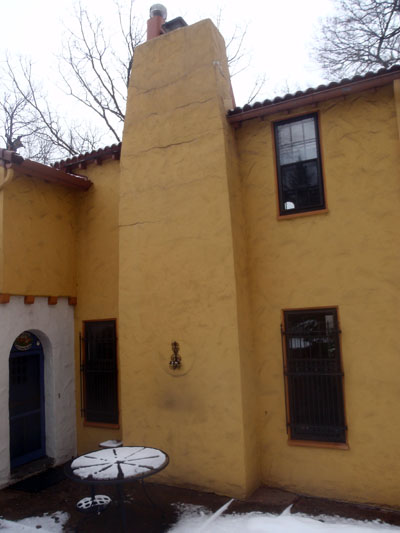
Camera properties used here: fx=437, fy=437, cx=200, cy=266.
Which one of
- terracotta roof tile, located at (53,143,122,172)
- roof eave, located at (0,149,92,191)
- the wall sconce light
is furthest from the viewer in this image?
terracotta roof tile, located at (53,143,122,172)

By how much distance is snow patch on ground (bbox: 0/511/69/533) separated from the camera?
5.82m

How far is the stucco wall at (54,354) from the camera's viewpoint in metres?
8.03

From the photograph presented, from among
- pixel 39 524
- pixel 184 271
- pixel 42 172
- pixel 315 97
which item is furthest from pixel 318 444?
pixel 42 172

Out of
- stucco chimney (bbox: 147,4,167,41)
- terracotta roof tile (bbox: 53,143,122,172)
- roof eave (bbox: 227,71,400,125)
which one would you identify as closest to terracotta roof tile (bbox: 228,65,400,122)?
roof eave (bbox: 227,71,400,125)

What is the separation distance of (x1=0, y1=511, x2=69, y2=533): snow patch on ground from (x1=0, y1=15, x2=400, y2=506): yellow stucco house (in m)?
1.66

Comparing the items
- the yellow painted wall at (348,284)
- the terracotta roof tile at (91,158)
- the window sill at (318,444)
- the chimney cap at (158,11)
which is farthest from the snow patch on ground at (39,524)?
the chimney cap at (158,11)

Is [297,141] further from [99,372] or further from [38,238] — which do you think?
[99,372]

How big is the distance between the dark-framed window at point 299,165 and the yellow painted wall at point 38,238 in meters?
Result: 4.65

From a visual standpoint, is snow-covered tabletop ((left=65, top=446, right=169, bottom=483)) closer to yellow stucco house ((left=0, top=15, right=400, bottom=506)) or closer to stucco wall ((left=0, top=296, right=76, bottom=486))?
yellow stucco house ((left=0, top=15, right=400, bottom=506))

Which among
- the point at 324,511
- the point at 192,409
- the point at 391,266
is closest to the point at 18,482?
the point at 192,409

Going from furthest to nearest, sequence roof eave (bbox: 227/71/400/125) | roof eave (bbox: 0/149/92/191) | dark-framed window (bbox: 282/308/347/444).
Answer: roof eave (bbox: 0/149/92/191) → dark-framed window (bbox: 282/308/347/444) → roof eave (bbox: 227/71/400/125)

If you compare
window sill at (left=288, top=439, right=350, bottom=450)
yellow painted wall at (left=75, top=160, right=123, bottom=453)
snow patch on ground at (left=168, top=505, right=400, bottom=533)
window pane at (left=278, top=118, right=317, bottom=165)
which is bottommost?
snow patch on ground at (left=168, top=505, right=400, bottom=533)

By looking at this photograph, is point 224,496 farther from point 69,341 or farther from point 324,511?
point 69,341

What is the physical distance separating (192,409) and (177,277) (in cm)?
214
